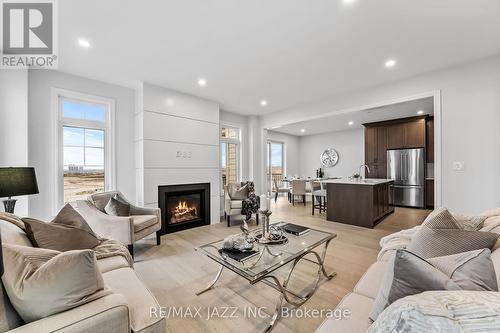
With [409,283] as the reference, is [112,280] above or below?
below

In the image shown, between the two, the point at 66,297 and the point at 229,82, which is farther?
the point at 229,82

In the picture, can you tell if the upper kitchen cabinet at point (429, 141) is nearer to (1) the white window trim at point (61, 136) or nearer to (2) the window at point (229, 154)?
(2) the window at point (229, 154)

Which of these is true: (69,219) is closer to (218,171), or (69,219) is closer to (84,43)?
(84,43)

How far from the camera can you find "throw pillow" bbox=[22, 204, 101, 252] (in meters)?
1.45

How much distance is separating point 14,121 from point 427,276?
4.22m

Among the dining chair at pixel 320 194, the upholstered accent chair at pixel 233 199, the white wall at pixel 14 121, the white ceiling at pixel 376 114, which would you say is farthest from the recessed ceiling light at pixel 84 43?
the dining chair at pixel 320 194

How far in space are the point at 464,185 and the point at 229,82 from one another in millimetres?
3890

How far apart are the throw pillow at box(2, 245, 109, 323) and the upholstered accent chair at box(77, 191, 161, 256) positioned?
5.62 ft

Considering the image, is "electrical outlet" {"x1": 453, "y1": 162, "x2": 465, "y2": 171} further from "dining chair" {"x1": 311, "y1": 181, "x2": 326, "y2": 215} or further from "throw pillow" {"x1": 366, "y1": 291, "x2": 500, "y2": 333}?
"throw pillow" {"x1": 366, "y1": 291, "x2": 500, "y2": 333}

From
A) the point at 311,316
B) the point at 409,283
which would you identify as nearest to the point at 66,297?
the point at 409,283

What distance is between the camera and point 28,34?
2.26 metres

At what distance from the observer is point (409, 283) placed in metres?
0.77

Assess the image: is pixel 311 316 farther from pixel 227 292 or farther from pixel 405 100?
pixel 405 100

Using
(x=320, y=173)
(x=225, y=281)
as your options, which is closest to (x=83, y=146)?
(x=225, y=281)
